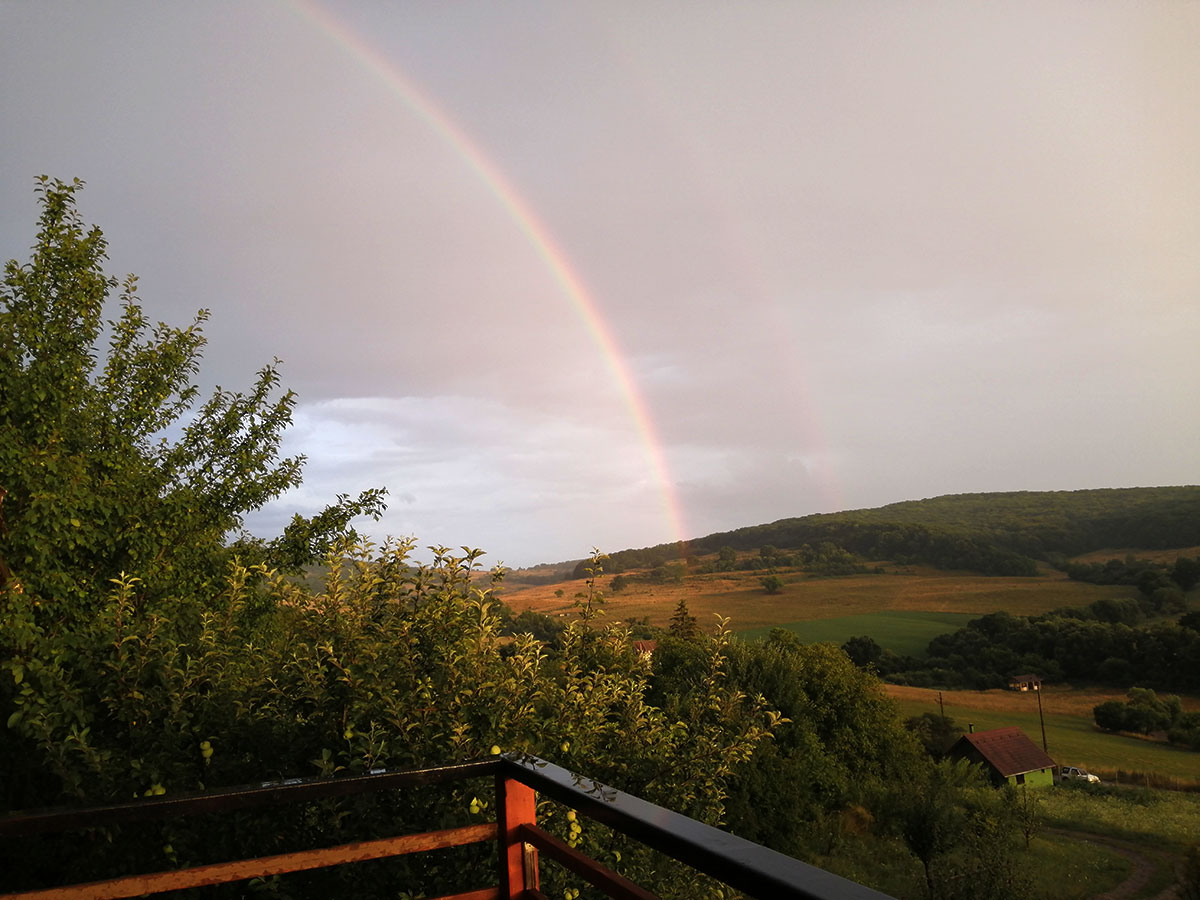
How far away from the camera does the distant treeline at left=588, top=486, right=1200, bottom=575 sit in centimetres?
6681

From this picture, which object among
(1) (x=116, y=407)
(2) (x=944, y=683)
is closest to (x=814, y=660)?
(2) (x=944, y=683)

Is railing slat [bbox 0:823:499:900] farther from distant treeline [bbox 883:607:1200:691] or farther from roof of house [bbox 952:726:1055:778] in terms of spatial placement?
distant treeline [bbox 883:607:1200:691]

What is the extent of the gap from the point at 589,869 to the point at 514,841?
1.64ft

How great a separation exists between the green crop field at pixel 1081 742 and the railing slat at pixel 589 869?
49612 millimetres

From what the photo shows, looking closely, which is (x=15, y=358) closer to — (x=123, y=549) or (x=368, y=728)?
(x=123, y=549)

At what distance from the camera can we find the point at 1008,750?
46500 mm

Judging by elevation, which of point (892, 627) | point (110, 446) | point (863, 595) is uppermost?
point (110, 446)

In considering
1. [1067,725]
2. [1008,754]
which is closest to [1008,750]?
[1008,754]

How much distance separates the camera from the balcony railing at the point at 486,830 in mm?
1296

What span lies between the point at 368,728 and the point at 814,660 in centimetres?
3432

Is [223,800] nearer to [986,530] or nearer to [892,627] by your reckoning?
[892,627]

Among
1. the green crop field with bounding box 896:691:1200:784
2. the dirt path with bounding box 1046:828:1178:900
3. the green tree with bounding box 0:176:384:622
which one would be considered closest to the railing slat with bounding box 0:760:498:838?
the green tree with bounding box 0:176:384:622

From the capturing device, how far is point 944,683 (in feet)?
189

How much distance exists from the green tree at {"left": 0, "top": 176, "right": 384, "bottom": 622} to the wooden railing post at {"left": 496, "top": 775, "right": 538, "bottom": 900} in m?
4.37
